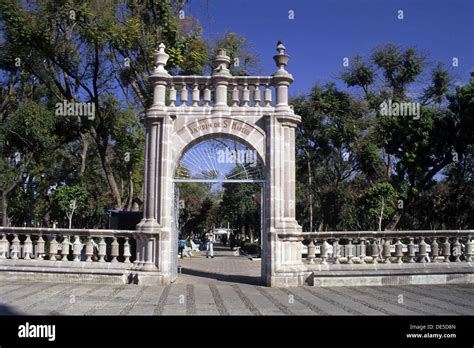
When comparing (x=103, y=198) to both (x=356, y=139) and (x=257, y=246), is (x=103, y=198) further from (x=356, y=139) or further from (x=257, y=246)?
(x=356, y=139)

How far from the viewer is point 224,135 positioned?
12266 millimetres

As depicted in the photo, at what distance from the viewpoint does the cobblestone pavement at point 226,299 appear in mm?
8148

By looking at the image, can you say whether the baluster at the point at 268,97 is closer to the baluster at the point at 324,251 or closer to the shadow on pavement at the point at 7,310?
the baluster at the point at 324,251

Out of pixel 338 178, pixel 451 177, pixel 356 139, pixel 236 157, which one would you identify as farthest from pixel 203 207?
pixel 236 157

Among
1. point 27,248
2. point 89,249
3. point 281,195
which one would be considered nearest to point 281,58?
point 281,195

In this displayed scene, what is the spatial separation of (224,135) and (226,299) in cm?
452

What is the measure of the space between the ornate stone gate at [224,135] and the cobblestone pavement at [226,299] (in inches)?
33.8

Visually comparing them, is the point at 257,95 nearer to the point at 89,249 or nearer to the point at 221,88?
the point at 221,88

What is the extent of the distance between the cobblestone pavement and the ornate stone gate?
86 centimetres

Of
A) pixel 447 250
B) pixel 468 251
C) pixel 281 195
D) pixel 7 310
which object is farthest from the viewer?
pixel 468 251

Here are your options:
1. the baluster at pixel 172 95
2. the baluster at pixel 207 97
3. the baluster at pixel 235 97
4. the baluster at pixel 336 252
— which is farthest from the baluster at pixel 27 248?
the baluster at pixel 336 252

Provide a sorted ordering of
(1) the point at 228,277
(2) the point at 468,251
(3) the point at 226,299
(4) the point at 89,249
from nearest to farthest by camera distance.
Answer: (3) the point at 226,299 < (4) the point at 89,249 < (2) the point at 468,251 < (1) the point at 228,277

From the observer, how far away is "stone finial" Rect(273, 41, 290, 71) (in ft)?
40.7

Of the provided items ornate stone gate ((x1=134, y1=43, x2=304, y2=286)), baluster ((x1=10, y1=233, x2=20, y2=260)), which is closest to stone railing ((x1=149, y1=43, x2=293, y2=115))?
ornate stone gate ((x1=134, y1=43, x2=304, y2=286))
